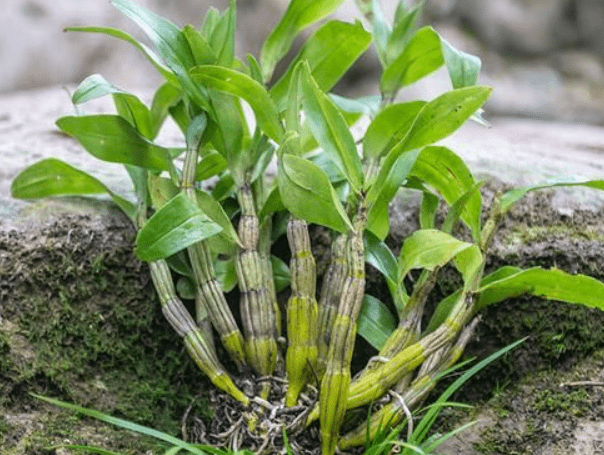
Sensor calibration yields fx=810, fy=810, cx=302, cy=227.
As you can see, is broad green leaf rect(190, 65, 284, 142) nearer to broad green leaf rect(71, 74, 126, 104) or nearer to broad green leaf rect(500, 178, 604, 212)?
broad green leaf rect(71, 74, 126, 104)

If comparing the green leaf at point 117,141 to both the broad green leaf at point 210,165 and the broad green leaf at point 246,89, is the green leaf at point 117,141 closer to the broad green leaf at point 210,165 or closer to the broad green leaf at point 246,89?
the broad green leaf at point 210,165

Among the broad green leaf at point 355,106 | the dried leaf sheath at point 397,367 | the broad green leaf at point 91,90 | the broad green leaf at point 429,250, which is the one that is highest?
the broad green leaf at point 91,90

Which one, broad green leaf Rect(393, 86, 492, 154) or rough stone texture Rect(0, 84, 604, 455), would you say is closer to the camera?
broad green leaf Rect(393, 86, 492, 154)

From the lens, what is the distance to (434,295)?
1.54 m

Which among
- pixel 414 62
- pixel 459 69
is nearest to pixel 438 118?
pixel 459 69

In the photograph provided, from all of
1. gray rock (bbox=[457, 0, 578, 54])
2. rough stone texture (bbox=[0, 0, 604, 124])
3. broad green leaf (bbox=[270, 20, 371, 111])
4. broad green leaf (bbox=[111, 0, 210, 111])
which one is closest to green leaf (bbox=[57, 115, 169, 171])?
broad green leaf (bbox=[111, 0, 210, 111])

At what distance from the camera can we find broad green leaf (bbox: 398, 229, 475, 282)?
1.24m

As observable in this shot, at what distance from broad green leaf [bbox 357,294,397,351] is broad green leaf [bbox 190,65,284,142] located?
0.33 metres

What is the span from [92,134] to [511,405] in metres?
0.89

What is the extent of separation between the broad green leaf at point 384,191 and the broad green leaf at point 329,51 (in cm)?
24

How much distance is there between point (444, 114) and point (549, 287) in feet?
1.09

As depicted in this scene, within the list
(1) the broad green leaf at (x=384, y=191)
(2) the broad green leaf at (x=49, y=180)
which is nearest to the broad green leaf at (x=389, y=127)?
(1) the broad green leaf at (x=384, y=191)

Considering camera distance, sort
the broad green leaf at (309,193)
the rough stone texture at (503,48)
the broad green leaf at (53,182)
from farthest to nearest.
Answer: the rough stone texture at (503,48)
the broad green leaf at (53,182)
the broad green leaf at (309,193)

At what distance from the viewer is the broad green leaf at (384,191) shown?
127 centimetres
